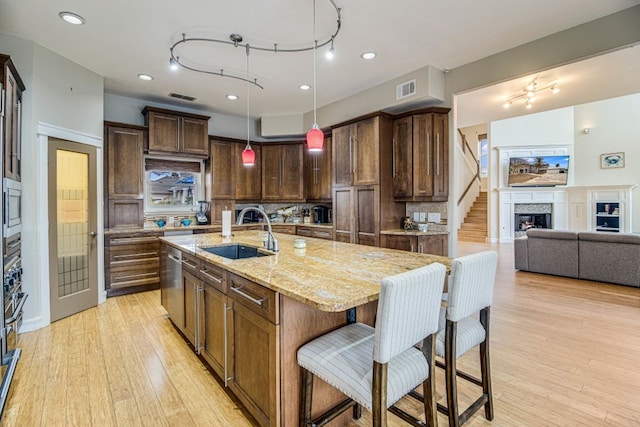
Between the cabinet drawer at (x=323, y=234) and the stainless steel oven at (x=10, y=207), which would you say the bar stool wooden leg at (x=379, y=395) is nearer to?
the stainless steel oven at (x=10, y=207)

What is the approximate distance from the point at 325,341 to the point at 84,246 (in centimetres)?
368

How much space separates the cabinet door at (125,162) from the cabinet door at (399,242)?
3681 millimetres

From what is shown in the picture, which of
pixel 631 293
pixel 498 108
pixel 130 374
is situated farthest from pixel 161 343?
pixel 498 108

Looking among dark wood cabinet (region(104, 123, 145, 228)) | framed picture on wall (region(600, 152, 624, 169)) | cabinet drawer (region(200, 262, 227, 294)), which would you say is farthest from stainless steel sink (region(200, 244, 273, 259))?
framed picture on wall (region(600, 152, 624, 169))

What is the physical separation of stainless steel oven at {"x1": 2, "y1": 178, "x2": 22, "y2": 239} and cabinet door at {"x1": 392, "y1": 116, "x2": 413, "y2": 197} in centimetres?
404

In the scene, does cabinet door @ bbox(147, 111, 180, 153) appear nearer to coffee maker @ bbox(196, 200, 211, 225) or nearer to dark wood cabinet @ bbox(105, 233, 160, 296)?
coffee maker @ bbox(196, 200, 211, 225)

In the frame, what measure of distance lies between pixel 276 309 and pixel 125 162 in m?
4.24

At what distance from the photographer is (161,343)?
113 inches

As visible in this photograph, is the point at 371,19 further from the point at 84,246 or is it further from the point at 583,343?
the point at 84,246

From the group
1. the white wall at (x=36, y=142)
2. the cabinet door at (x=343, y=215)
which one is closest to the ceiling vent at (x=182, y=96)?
the white wall at (x=36, y=142)

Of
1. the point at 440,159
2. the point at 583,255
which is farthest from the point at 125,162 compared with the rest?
the point at 583,255

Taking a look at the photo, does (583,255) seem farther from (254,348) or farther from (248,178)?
(248,178)

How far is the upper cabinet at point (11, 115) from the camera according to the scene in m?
2.46

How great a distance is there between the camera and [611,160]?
8.45 m
